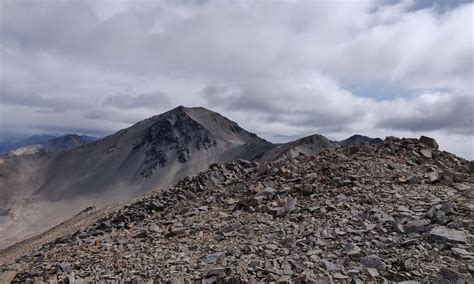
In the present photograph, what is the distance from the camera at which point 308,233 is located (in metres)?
12.6

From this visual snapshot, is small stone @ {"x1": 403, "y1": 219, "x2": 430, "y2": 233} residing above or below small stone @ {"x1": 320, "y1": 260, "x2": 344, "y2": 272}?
above

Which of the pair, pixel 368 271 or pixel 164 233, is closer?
pixel 368 271

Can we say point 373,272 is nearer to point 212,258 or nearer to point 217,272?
point 217,272

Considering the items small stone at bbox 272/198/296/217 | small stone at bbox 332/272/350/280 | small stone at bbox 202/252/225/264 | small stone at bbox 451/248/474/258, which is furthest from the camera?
small stone at bbox 272/198/296/217

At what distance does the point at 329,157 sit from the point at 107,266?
14021mm

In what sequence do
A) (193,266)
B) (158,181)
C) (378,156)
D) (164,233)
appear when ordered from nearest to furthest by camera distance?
(193,266)
(164,233)
(378,156)
(158,181)

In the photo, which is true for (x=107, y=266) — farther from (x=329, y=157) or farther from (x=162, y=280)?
(x=329, y=157)

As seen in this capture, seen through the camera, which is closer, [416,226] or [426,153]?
[416,226]

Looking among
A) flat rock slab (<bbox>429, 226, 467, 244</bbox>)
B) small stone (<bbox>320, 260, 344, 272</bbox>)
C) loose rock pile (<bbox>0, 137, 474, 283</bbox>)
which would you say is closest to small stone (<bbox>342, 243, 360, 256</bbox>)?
loose rock pile (<bbox>0, 137, 474, 283</bbox>)

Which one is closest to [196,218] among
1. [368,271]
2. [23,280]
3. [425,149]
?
[23,280]

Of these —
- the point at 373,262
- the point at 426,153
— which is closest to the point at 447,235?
the point at 373,262

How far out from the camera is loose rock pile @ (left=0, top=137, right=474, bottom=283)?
34.4 feet

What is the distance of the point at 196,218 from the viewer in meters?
16.4

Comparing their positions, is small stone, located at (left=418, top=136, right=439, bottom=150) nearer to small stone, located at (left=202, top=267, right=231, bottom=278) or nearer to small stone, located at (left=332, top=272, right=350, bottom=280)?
small stone, located at (left=332, top=272, right=350, bottom=280)
